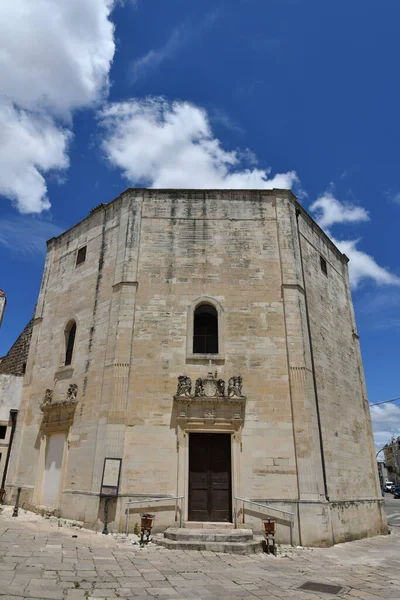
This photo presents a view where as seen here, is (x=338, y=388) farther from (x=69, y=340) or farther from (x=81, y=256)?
(x=81, y=256)

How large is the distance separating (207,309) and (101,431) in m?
5.36

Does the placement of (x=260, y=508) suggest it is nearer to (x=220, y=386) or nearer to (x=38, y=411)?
(x=220, y=386)

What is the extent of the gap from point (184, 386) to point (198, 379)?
516 mm

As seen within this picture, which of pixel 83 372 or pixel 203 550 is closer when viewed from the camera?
pixel 203 550

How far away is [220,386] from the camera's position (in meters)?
13.2

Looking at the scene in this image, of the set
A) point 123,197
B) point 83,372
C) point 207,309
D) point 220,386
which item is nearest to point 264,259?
point 207,309

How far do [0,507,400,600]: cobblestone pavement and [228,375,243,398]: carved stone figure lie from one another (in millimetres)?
4368

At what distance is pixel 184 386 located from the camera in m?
13.1

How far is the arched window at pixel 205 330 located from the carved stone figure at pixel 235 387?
1.29m

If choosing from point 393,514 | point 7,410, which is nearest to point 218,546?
point 7,410

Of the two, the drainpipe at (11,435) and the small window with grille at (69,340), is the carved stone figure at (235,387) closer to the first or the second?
the small window with grille at (69,340)

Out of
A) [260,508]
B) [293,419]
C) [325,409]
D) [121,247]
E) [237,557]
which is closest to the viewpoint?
[237,557]

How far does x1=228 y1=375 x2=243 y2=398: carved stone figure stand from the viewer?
42.8 ft

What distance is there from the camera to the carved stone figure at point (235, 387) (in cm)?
1303
